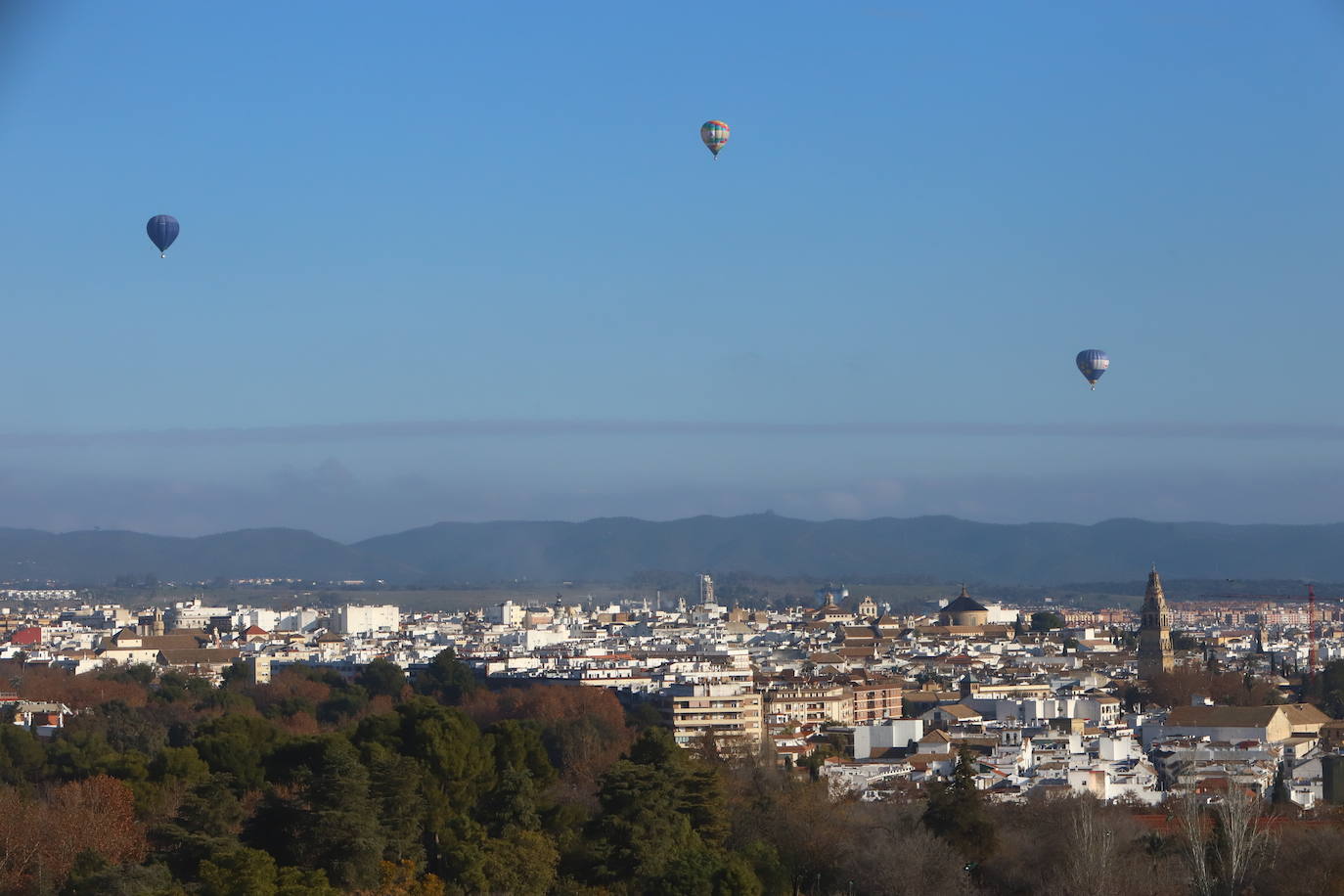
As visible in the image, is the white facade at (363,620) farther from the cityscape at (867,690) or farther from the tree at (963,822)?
the tree at (963,822)

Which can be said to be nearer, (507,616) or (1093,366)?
(1093,366)

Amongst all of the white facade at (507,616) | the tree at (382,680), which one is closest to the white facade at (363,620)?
the white facade at (507,616)

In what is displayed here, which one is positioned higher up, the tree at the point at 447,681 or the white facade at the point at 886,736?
the tree at the point at 447,681

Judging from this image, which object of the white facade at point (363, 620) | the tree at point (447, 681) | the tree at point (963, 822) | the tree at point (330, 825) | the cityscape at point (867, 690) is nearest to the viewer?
the tree at point (330, 825)

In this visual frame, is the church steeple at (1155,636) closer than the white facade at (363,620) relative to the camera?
Yes

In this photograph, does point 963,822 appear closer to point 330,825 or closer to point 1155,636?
point 330,825

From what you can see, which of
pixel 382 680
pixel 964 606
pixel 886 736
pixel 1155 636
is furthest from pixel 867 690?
pixel 964 606

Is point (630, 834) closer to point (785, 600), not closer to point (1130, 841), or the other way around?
point (1130, 841)

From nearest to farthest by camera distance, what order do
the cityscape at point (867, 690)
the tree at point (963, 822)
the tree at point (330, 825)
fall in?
the tree at point (330, 825) < the tree at point (963, 822) < the cityscape at point (867, 690)

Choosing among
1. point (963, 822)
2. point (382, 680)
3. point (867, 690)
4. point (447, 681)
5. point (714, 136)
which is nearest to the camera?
point (963, 822)

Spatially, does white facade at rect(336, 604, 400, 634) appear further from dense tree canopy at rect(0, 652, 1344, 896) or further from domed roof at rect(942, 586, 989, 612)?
dense tree canopy at rect(0, 652, 1344, 896)
